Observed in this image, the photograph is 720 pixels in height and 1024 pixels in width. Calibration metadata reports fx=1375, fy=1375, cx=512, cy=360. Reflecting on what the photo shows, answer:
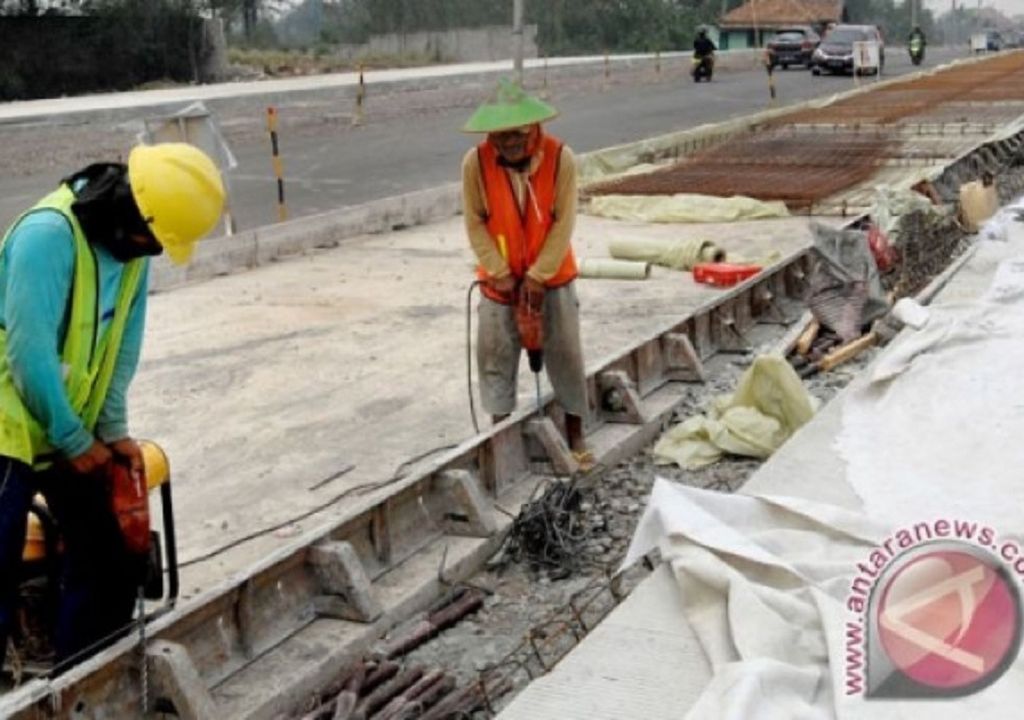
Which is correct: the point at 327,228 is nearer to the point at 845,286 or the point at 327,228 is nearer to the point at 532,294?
the point at 845,286

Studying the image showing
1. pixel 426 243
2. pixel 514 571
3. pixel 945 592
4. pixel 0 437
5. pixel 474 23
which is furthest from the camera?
pixel 474 23

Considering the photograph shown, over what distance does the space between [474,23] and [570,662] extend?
73.8 meters

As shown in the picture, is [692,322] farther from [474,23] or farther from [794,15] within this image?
[794,15]

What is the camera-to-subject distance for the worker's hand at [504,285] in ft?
22.4

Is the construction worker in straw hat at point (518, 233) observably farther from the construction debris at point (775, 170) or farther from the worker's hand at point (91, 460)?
the construction debris at point (775, 170)

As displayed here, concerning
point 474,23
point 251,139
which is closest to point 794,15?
point 474,23

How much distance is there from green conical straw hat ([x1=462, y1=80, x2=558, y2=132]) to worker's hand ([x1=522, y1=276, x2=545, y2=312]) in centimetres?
80

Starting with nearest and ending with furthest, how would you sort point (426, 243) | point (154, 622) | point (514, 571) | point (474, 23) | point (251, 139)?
point (154, 622), point (514, 571), point (426, 243), point (251, 139), point (474, 23)

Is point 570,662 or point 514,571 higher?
point 570,662

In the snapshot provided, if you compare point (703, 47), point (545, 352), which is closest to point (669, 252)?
point (545, 352)

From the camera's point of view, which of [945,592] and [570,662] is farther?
[570,662]

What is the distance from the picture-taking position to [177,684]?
173 inches

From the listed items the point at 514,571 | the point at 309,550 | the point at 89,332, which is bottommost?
the point at 514,571

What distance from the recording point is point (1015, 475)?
204 inches
